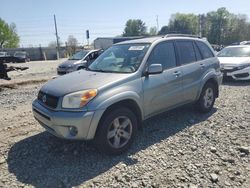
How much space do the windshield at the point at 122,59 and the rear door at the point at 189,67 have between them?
98 centimetres

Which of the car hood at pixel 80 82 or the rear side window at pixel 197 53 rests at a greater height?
the rear side window at pixel 197 53

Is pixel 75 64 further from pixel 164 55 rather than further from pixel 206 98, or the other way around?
pixel 164 55

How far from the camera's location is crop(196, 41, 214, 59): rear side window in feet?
19.9

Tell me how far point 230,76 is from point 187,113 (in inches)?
191

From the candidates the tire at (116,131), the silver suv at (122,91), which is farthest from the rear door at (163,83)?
the tire at (116,131)

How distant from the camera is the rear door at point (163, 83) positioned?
4.50 m

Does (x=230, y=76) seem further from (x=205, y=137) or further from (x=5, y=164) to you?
(x=5, y=164)

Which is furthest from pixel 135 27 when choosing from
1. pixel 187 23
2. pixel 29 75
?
pixel 29 75

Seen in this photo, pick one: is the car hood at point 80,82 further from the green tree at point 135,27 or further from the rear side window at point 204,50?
the green tree at point 135,27

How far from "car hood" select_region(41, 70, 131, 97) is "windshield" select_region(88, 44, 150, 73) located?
0.27 meters

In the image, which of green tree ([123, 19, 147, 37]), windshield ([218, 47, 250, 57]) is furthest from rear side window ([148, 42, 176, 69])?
green tree ([123, 19, 147, 37])

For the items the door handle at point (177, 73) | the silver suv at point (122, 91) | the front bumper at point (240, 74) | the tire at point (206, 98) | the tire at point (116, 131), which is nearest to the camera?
the silver suv at point (122, 91)

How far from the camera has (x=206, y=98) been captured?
6.13 metres

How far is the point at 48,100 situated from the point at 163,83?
2019mm
